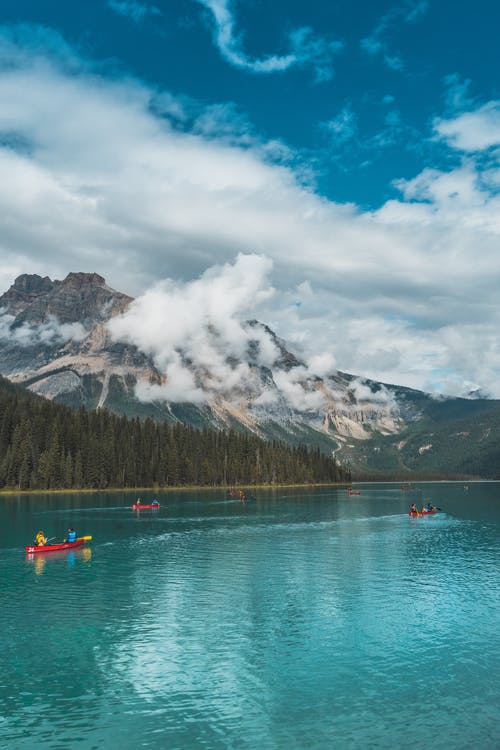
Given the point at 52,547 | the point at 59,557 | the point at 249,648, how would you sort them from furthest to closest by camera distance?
the point at 52,547, the point at 59,557, the point at 249,648

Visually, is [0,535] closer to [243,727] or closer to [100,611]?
[100,611]

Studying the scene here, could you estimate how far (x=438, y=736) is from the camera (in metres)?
29.0

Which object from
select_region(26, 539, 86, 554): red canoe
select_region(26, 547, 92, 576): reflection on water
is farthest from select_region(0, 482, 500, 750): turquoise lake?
select_region(26, 539, 86, 554): red canoe

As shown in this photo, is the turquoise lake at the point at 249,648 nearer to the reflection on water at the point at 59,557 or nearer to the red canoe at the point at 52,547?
the reflection on water at the point at 59,557

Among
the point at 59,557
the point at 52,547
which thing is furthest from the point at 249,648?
the point at 52,547

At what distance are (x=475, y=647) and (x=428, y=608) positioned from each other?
1075 cm

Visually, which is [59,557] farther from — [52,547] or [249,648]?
[249,648]

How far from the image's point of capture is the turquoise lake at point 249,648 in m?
29.9

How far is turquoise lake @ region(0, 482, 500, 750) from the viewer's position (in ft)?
98.1

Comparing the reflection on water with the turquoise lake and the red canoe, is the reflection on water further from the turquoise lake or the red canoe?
the red canoe

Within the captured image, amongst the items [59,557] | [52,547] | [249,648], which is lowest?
[249,648]

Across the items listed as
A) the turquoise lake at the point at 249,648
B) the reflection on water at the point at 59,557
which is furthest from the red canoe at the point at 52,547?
the turquoise lake at the point at 249,648

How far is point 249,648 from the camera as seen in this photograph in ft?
138

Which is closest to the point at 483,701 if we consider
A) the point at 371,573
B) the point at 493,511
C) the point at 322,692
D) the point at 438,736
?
the point at 438,736
